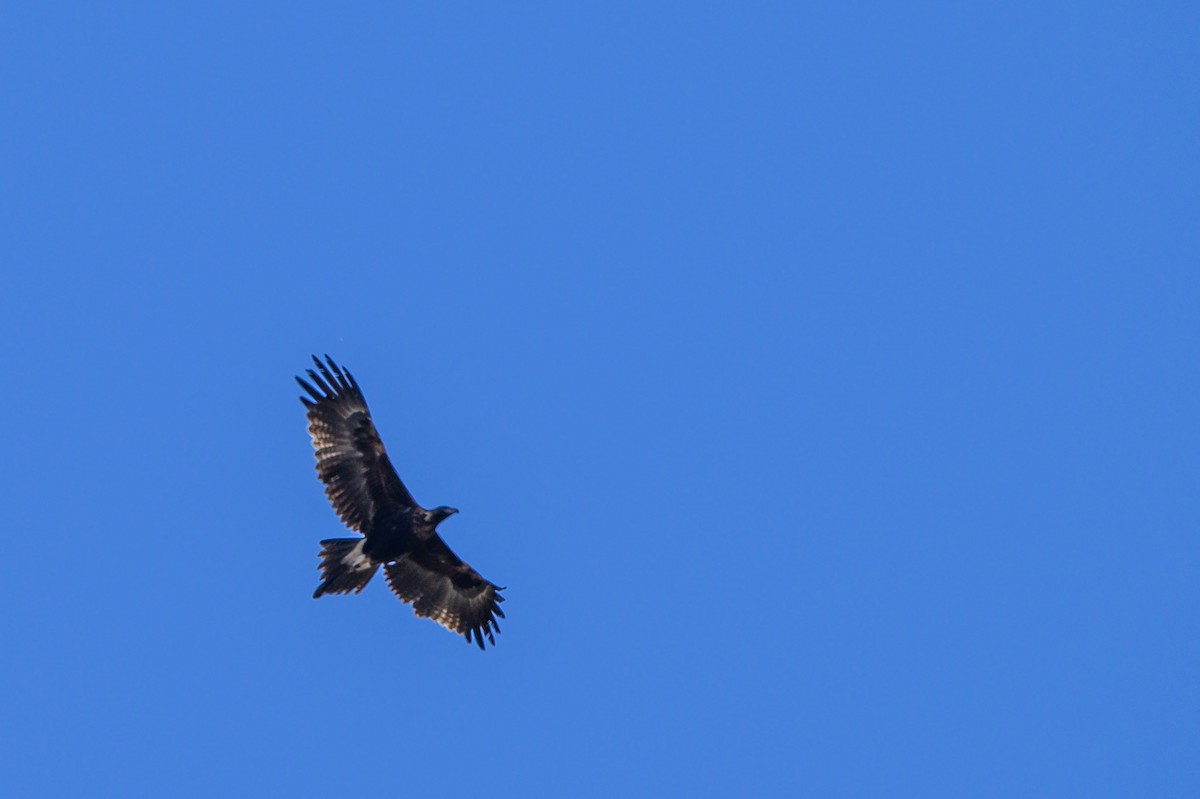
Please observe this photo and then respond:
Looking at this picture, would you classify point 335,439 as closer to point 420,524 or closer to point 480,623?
point 420,524

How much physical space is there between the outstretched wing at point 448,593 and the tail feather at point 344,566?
1.32m

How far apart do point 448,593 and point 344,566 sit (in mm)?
2319

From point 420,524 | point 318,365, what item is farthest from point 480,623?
point 318,365

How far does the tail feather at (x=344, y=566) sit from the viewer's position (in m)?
20.8

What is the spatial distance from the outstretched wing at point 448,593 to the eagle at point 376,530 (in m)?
0.01

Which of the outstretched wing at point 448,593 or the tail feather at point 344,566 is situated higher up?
the outstretched wing at point 448,593

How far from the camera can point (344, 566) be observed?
20984 millimetres

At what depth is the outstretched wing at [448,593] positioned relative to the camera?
74.0 feet

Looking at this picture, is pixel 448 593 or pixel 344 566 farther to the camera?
pixel 448 593

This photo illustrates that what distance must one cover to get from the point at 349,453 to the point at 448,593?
2640mm

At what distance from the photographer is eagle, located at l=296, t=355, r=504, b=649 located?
2117 centimetres

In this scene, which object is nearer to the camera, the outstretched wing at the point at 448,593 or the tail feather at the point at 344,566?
the tail feather at the point at 344,566

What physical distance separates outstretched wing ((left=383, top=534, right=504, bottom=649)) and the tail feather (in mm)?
1316

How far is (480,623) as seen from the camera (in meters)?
22.9
